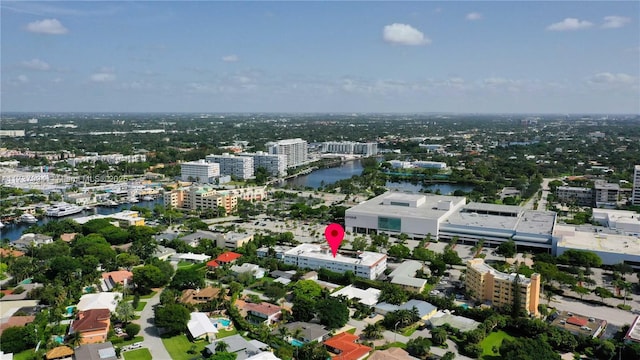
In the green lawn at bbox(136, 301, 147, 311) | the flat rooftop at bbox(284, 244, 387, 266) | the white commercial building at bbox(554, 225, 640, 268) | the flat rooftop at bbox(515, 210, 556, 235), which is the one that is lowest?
the green lawn at bbox(136, 301, 147, 311)

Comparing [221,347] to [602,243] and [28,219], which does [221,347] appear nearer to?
[602,243]

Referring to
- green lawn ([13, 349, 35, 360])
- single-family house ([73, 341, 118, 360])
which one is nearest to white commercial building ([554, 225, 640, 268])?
single-family house ([73, 341, 118, 360])

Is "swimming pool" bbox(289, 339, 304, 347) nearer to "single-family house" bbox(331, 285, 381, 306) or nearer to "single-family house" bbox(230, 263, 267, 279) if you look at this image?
"single-family house" bbox(331, 285, 381, 306)

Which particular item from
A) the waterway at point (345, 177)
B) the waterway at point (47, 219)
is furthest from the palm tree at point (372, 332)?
the waterway at point (345, 177)

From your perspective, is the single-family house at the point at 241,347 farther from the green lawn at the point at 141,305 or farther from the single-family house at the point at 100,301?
the single-family house at the point at 100,301

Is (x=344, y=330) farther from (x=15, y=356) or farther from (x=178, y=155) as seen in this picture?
(x=178, y=155)

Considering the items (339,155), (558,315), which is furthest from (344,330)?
(339,155)
